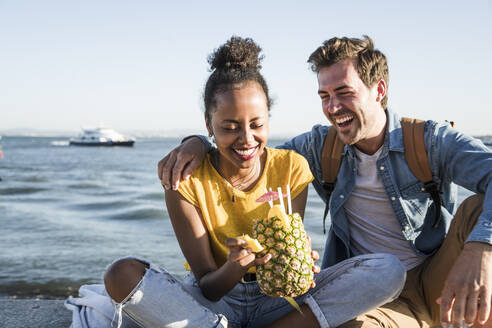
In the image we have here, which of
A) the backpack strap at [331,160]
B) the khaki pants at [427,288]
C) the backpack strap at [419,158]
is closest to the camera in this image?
the khaki pants at [427,288]

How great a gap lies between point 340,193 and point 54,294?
3.47 meters

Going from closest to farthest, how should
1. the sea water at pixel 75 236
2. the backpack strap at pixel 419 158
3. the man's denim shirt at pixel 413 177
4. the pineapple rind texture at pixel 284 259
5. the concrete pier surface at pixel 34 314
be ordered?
the pineapple rind texture at pixel 284 259
the man's denim shirt at pixel 413 177
the backpack strap at pixel 419 158
the concrete pier surface at pixel 34 314
the sea water at pixel 75 236

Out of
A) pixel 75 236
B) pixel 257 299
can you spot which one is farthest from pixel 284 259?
pixel 75 236

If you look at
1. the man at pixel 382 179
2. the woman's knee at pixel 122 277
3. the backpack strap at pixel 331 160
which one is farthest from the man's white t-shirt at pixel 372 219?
the woman's knee at pixel 122 277

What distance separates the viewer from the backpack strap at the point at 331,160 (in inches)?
137

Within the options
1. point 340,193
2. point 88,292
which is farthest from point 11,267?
point 340,193

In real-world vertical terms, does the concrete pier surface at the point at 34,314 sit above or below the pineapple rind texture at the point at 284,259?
below

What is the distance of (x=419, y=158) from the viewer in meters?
3.22

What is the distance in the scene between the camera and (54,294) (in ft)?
16.8

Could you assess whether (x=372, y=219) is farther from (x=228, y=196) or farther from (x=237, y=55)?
(x=237, y=55)

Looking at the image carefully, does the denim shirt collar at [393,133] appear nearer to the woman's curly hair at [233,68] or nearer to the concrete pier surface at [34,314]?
the woman's curly hair at [233,68]

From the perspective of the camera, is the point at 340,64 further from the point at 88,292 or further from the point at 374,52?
the point at 88,292

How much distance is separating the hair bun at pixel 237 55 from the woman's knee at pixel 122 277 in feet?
4.33

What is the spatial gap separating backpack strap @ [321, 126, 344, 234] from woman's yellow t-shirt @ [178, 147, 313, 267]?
446 mm
